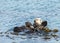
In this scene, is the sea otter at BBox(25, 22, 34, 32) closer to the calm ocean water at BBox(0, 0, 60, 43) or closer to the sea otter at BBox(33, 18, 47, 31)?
the sea otter at BBox(33, 18, 47, 31)

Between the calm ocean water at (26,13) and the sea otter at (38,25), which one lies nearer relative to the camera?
the sea otter at (38,25)

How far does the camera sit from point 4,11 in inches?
792

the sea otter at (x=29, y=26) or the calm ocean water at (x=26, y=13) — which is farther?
the calm ocean water at (x=26, y=13)

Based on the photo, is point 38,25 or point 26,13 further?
point 26,13

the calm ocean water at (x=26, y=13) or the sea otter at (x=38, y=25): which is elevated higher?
the calm ocean water at (x=26, y=13)

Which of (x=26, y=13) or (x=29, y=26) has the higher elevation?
(x=26, y=13)

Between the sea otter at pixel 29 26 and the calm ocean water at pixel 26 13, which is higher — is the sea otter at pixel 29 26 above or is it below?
below

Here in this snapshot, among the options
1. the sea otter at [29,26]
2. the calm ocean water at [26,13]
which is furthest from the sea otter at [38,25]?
the calm ocean water at [26,13]

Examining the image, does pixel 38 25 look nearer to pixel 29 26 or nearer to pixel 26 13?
pixel 29 26

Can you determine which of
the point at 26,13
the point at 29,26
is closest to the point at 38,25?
the point at 29,26

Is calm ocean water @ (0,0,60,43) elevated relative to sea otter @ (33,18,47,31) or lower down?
elevated

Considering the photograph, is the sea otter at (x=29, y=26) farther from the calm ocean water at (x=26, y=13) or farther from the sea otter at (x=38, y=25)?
the calm ocean water at (x=26, y=13)

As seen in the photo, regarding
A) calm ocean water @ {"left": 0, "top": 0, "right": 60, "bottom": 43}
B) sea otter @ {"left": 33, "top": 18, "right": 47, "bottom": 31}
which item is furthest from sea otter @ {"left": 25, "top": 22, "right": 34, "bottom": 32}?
calm ocean water @ {"left": 0, "top": 0, "right": 60, "bottom": 43}

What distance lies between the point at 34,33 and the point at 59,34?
1.02 m
